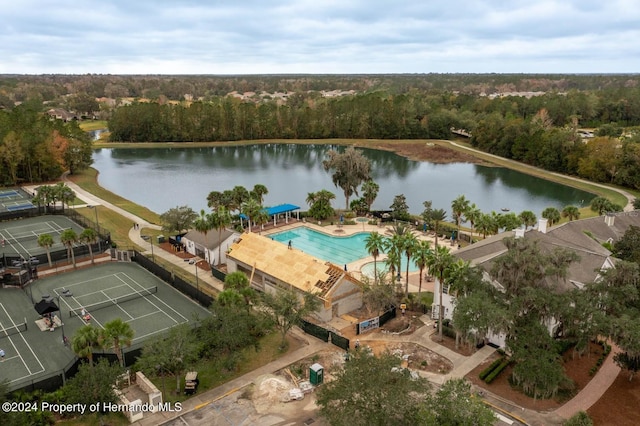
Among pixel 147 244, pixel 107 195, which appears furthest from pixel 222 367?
pixel 107 195

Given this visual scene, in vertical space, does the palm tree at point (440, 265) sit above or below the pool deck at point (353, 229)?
above

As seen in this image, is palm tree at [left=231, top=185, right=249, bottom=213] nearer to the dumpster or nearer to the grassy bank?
the dumpster

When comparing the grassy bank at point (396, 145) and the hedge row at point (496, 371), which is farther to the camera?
the grassy bank at point (396, 145)

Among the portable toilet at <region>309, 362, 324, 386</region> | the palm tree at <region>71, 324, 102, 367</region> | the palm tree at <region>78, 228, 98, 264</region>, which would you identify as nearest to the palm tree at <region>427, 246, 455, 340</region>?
the portable toilet at <region>309, 362, 324, 386</region>

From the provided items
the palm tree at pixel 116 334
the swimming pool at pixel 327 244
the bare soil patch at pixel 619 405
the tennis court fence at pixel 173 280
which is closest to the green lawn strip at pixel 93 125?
the swimming pool at pixel 327 244

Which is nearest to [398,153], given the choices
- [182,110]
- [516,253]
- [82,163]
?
[182,110]

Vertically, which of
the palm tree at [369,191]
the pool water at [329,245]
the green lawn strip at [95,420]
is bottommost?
the pool water at [329,245]

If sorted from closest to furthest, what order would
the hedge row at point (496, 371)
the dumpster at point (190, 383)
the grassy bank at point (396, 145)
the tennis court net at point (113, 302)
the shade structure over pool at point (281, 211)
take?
the dumpster at point (190, 383) < the hedge row at point (496, 371) < the tennis court net at point (113, 302) < the shade structure over pool at point (281, 211) < the grassy bank at point (396, 145)

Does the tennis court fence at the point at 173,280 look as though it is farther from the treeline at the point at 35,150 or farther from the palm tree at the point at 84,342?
the treeline at the point at 35,150
